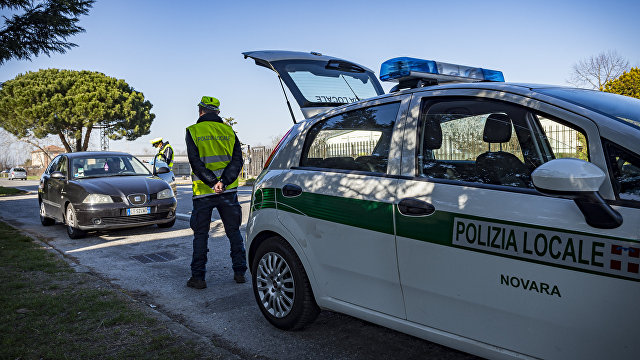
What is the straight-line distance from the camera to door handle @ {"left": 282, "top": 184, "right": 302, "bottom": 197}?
3.58 m

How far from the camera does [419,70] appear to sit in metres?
3.54

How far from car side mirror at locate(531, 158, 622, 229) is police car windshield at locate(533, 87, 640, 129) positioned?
1.46ft

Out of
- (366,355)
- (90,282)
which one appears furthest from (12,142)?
(366,355)

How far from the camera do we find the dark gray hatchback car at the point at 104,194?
7891 millimetres

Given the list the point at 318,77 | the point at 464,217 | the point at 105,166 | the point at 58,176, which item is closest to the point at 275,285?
the point at 464,217

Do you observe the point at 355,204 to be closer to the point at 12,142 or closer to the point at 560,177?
the point at 560,177

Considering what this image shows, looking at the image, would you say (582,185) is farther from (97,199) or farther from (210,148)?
(97,199)

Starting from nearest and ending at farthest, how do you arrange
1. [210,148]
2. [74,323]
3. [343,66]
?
[74,323]
[210,148]
[343,66]

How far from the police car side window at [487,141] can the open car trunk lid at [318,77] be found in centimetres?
186

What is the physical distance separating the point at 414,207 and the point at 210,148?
9.55 ft

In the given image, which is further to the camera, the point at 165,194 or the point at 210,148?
the point at 165,194

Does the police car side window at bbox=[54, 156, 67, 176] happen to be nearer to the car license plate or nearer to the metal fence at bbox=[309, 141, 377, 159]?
the car license plate

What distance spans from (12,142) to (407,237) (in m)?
53.9

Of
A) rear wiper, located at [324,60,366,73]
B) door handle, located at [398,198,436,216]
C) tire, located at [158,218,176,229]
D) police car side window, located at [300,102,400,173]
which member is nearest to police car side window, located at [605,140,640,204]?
door handle, located at [398,198,436,216]
